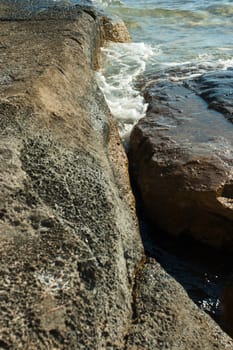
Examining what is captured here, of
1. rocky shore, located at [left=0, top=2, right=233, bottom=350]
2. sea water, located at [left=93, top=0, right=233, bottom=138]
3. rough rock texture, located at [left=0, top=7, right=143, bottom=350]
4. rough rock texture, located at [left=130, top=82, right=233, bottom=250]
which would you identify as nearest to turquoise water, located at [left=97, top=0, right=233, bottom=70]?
sea water, located at [left=93, top=0, right=233, bottom=138]

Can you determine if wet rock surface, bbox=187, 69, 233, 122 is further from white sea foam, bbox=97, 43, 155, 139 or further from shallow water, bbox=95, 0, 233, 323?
white sea foam, bbox=97, 43, 155, 139

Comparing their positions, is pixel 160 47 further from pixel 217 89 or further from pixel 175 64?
pixel 217 89

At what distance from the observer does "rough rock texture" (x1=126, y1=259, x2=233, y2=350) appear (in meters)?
2.17

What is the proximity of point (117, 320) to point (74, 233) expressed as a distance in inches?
18.0

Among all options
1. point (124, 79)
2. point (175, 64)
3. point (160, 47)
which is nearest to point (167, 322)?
point (124, 79)

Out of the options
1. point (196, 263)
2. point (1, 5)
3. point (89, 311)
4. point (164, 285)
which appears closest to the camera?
point (89, 311)

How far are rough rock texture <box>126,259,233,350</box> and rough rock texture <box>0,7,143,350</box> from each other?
65 mm

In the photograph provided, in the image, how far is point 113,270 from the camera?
7.64ft

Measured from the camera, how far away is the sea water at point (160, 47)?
6.64 metres

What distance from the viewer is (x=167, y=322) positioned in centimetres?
228

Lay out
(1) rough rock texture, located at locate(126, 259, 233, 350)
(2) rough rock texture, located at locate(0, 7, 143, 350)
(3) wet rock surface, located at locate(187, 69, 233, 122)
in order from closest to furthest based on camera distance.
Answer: (2) rough rock texture, located at locate(0, 7, 143, 350), (1) rough rock texture, located at locate(126, 259, 233, 350), (3) wet rock surface, located at locate(187, 69, 233, 122)

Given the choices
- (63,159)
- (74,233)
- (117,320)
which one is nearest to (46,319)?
(117,320)

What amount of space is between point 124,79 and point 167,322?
5.46 meters

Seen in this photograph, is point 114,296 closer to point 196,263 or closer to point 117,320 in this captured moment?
point 117,320
